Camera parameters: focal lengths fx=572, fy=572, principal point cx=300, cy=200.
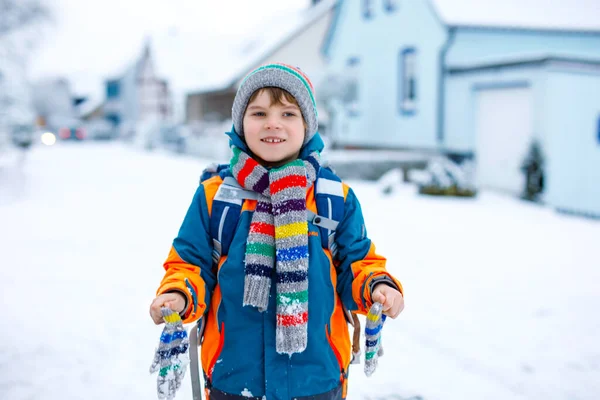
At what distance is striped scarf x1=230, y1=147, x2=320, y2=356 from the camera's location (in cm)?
201

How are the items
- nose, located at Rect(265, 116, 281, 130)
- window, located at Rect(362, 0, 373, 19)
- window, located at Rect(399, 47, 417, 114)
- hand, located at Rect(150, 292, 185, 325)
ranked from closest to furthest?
1. hand, located at Rect(150, 292, 185, 325)
2. nose, located at Rect(265, 116, 281, 130)
3. window, located at Rect(399, 47, 417, 114)
4. window, located at Rect(362, 0, 373, 19)

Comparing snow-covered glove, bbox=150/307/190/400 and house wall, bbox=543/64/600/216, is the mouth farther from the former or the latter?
house wall, bbox=543/64/600/216

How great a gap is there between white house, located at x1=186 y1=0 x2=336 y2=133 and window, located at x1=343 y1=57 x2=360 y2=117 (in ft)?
16.9

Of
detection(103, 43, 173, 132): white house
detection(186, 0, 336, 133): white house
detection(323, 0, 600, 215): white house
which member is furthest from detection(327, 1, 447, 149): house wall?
detection(103, 43, 173, 132): white house

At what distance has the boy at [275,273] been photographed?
79.8 inches

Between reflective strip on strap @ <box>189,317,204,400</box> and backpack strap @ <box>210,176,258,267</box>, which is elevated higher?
backpack strap @ <box>210,176,258,267</box>

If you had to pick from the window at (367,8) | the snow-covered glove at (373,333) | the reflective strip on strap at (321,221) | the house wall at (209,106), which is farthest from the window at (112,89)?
the snow-covered glove at (373,333)

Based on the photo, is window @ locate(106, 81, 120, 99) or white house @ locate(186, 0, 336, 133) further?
window @ locate(106, 81, 120, 99)

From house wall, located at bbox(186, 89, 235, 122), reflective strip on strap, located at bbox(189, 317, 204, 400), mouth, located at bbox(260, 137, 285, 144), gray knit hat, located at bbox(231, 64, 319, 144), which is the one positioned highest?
house wall, located at bbox(186, 89, 235, 122)

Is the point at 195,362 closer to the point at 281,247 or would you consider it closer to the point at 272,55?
the point at 281,247

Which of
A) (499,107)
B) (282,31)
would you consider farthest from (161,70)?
(499,107)

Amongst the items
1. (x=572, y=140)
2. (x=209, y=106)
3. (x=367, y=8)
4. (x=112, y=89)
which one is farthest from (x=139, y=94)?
(x=572, y=140)

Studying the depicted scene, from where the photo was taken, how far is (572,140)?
11.0m

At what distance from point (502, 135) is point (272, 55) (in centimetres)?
1688
